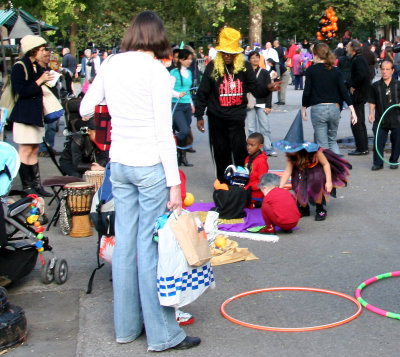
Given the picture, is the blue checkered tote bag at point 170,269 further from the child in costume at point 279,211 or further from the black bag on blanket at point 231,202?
the black bag on blanket at point 231,202

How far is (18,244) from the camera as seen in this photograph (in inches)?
239

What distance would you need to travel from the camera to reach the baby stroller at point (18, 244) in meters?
5.77

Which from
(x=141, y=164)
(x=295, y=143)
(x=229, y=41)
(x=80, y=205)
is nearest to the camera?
(x=141, y=164)

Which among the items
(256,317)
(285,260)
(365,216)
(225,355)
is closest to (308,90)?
(365,216)

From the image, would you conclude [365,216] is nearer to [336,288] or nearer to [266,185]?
[266,185]

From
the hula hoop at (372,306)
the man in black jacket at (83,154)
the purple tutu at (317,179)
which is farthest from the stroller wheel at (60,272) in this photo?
the purple tutu at (317,179)

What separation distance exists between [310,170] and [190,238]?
3878 millimetres

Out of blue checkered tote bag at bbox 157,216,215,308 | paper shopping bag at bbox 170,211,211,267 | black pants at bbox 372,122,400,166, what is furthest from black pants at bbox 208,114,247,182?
blue checkered tote bag at bbox 157,216,215,308

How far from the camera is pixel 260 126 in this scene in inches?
486

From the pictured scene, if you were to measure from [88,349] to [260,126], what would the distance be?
8200mm

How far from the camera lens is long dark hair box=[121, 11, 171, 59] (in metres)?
4.29

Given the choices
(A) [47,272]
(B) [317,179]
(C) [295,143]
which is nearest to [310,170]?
(B) [317,179]

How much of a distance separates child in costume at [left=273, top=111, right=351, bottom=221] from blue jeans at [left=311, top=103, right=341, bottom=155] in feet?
8.16

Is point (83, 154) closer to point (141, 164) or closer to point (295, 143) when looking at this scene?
point (295, 143)
